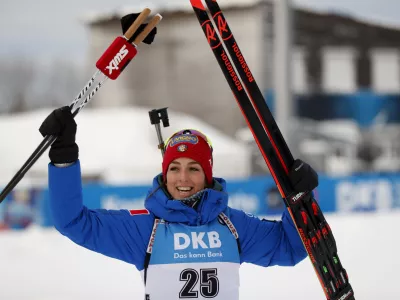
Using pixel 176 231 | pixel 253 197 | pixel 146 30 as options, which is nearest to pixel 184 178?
pixel 176 231

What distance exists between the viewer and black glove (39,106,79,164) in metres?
2.52

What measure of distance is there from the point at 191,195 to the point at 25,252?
4569 mm

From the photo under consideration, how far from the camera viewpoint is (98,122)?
2142 cm

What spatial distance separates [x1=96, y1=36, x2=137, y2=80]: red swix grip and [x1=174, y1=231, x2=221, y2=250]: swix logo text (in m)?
0.69

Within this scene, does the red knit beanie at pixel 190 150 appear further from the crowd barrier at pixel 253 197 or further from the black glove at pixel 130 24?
the crowd barrier at pixel 253 197

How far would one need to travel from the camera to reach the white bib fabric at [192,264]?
265 centimetres

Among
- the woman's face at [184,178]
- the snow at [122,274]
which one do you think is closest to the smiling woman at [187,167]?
the woman's face at [184,178]

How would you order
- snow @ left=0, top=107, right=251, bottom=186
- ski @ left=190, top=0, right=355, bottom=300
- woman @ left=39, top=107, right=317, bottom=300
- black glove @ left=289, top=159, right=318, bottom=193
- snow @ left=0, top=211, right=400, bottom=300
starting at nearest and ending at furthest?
1. woman @ left=39, top=107, right=317, bottom=300
2. black glove @ left=289, top=159, right=318, bottom=193
3. ski @ left=190, top=0, right=355, bottom=300
4. snow @ left=0, top=211, right=400, bottom=300
5. snow @ left=0, top=107, right=251, bottom=186

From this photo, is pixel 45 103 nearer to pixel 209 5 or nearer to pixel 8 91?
pixel 8 91

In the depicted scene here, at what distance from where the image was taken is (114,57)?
2.81 meters

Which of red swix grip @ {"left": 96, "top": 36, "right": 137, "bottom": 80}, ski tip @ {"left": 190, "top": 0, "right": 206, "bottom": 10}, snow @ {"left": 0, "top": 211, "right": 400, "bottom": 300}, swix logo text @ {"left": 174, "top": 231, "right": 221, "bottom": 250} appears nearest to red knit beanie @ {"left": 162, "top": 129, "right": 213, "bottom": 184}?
swix logo text @ {"left": 174, "top": 231, "right": 221, "bottom": 250}

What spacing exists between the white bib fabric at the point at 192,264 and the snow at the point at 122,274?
7.99 ft

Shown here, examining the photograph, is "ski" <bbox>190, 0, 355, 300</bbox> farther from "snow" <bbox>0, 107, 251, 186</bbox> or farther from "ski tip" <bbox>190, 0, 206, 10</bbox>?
"snow" <bbox>0, 107, 251, 186</bbox>

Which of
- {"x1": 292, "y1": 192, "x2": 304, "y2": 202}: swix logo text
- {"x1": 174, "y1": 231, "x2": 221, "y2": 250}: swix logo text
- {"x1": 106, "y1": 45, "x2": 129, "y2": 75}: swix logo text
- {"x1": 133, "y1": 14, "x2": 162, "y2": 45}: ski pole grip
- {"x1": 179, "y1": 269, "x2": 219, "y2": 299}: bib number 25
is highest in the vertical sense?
{"x1": 133, "y1": 14, "x2": 162, "y2": 45}: ski pole grip
